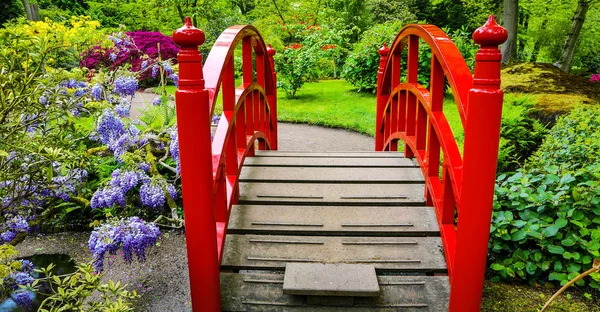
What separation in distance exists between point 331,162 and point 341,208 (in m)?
0.79

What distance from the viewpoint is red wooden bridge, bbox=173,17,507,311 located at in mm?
1956

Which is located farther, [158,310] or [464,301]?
[158,310]

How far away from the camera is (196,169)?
6.70ft

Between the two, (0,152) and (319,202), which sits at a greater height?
(0,152)

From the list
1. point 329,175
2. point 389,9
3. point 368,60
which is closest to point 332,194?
point 329,175

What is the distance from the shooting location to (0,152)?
184cm

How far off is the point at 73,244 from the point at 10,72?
6.77 ft

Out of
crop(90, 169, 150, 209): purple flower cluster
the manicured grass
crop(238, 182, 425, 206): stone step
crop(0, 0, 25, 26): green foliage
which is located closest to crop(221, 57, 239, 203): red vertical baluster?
crop(238, 182, 425, 206): stone step

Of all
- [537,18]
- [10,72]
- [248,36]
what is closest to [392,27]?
[537,18]

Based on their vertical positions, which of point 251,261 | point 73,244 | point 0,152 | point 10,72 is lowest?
point 73,244

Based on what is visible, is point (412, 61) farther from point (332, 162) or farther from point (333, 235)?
point (333, 235)

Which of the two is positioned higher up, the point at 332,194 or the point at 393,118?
the point at 393,118

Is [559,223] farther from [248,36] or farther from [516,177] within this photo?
[248,36]

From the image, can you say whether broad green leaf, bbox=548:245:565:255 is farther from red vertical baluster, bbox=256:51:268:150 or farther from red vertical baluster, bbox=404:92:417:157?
red vertical baluster, bbox=256:51:268:150
